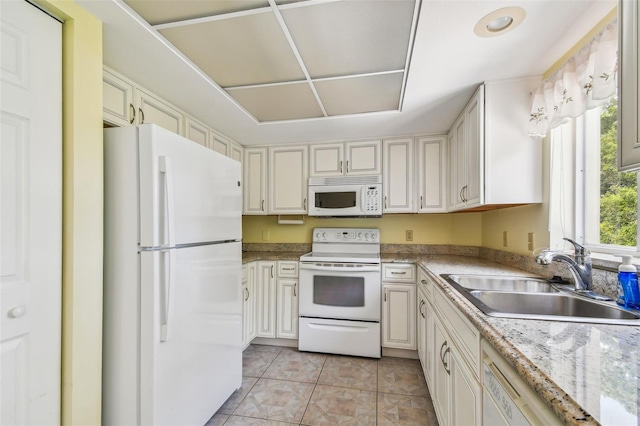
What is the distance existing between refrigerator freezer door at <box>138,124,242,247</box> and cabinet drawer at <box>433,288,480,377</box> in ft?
4.42

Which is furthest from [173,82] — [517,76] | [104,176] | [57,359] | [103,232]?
[517,76]

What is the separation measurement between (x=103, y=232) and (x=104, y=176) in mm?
270

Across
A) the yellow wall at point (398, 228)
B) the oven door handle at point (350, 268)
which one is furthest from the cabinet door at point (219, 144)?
the oven door handle at point (350, 268)

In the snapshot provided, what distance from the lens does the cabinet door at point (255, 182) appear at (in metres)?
3.03

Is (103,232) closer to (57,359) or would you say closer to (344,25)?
(57,359)

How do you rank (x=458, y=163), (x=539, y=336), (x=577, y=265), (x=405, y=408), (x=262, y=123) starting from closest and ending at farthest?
(x=539, y=336)
(x=577, y=265)
(x=405, y=408)
(x=458, y=163)
(x=262, y=123)

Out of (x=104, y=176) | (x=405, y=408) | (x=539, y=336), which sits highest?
(x=104, y=176)

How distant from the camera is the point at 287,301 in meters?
2.62

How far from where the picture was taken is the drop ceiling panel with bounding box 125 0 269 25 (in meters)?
1.14

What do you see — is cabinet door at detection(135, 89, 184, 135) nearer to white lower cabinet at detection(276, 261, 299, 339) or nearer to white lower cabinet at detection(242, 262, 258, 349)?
white lower cabinet at detection(242, 262, 258, 349)

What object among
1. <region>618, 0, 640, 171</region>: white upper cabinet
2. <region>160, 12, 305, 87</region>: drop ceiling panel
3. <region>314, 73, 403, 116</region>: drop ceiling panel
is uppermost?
<region>160, 12, 305, 87</region>: drop ceiling panel

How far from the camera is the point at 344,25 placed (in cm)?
127

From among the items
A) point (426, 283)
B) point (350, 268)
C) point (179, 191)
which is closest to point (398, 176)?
point (350, 268)

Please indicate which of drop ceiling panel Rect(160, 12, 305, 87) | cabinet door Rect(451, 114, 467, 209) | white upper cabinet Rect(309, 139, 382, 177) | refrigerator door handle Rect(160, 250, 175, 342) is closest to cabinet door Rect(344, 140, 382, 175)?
white upper cabinet Rect(309, 139, 382, 177)
